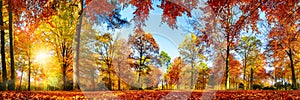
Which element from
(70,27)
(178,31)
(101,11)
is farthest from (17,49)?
(178,31)

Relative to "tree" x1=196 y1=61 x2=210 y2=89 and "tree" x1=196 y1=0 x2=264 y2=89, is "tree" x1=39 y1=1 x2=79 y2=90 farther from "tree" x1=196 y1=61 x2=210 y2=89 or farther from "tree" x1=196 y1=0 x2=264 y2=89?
"tree" x1=196 y1=61 x2=210 y2=89

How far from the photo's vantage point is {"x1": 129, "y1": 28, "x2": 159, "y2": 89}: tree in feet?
12.0

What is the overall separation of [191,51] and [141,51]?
0.76 m

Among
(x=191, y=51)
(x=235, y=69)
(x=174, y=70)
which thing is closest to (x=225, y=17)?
(x=191, y=51)

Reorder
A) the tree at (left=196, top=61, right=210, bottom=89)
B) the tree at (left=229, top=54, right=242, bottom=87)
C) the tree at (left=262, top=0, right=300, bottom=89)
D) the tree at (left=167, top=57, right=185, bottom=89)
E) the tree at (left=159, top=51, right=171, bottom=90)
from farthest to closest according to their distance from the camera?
the tree at (left=229, top=54, right=242, bottom=87) → the tree at (left=262, top=0, right=300, bottom=89) → the tree at (left=196, top=61, right=210, bottom=89) → the tree at (left=167, top=57, right=185, bottom=89) → the tree at (left=159, top=51, right=171, bottom=90)

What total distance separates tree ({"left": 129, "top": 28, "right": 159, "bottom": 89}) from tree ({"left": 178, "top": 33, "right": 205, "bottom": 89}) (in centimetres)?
39

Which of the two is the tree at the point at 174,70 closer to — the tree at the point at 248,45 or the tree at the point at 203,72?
the tree at the point at 203,72

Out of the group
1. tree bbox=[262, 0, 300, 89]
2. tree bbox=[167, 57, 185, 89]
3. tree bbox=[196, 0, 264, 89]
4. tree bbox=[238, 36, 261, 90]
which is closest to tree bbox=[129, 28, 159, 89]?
tree bbox=[167, 57, 185, 89]

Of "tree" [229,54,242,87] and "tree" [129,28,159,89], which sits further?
"tree" [229,54,242,87]

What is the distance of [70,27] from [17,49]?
5.17 m

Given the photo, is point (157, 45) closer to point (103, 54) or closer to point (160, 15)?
point (160, 15)

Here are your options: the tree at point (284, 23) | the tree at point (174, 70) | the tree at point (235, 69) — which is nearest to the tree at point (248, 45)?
the tree at point (235, 69)

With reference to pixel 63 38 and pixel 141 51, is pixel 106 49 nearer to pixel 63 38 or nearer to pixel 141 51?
pixel 141 51

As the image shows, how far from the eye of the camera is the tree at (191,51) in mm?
3627
